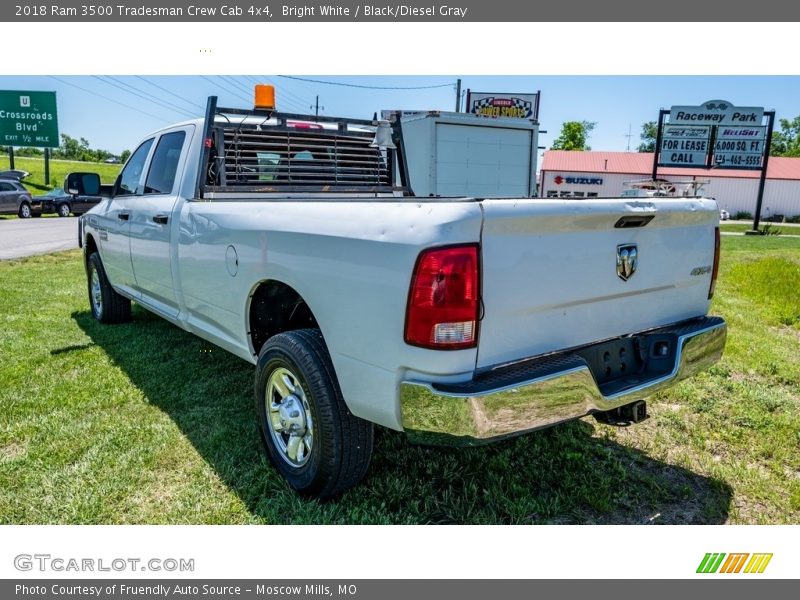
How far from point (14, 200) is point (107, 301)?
22410 mm

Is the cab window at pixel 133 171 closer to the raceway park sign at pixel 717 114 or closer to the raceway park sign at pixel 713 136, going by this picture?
the raceway park sign at pixel 713 136

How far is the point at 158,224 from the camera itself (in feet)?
14.0

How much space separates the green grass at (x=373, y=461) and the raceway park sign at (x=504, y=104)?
31.9 metres

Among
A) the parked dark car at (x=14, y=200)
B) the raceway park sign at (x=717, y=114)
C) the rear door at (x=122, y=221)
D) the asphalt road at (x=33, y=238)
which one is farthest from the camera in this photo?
the parked dark car at (x=14, y=200)

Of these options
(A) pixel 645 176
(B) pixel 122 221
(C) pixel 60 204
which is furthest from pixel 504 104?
(B) pixel 122 221

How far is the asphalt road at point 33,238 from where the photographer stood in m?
13.1

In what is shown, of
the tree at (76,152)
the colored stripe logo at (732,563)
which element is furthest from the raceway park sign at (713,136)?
the tree at (76,152)

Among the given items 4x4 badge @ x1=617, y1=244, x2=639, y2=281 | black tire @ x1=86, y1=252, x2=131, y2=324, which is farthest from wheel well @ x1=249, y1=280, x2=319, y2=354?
black tire @ x1=86, y1=252, x2=131, y2=324

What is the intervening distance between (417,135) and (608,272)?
9.83 meters

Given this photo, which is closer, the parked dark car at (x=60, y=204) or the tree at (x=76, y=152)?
the parked dark car at (x=60, y=204)

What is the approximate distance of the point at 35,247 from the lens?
13.7 meters

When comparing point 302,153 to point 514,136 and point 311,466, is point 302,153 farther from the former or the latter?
point 514,136

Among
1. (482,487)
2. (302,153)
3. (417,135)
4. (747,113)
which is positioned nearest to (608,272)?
(482,487)

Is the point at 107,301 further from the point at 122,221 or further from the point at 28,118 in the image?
the point at 28,118
